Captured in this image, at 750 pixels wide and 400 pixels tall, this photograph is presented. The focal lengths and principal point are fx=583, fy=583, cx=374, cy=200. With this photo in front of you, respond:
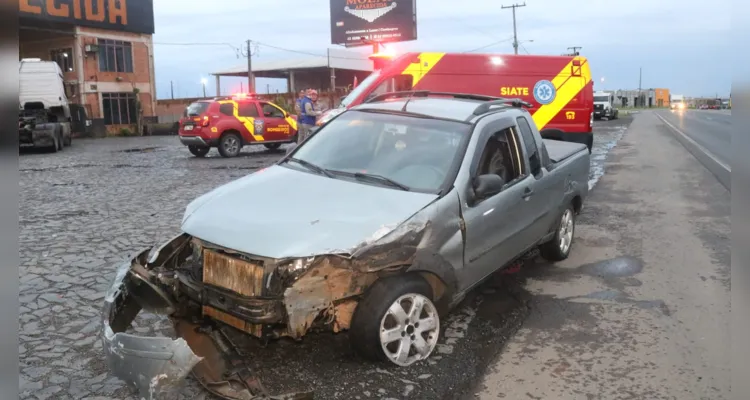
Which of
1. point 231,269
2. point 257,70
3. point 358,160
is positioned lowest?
point 231,269

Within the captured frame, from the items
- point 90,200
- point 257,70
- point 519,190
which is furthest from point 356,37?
point 519,190

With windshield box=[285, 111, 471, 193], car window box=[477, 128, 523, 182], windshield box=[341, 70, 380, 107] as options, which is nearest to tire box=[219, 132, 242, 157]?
windshield box=[341, 70, 380, 107]

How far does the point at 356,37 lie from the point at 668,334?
104 feet

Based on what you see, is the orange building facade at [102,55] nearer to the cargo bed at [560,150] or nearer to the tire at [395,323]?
the cargo bed at [560,150]

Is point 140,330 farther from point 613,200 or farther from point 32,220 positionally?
point 613,200

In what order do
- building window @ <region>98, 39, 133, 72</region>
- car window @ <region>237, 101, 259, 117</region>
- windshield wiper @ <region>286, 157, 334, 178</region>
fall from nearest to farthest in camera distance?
windshield wiper @ <region>286, 157, 334, 178</region> → car window @ <region>237, 101, 259, 117</region> → building window @ <region>98, 39, 133, 72</region>

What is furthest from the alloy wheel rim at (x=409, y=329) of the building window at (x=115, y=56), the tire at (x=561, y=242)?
the building window at (x=115, y=56)

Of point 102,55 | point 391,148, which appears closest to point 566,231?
point 391,148

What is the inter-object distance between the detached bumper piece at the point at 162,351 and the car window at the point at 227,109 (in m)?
13.5

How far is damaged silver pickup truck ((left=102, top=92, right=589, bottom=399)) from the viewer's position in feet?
10.6

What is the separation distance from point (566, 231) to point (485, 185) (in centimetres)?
244

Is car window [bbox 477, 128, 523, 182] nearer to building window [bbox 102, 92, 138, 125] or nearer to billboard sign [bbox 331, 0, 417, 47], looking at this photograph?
billboard sign [bbox 331, 0, 417, 47]

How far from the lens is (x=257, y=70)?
177ft

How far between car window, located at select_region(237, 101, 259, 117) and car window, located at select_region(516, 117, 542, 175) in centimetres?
1316
